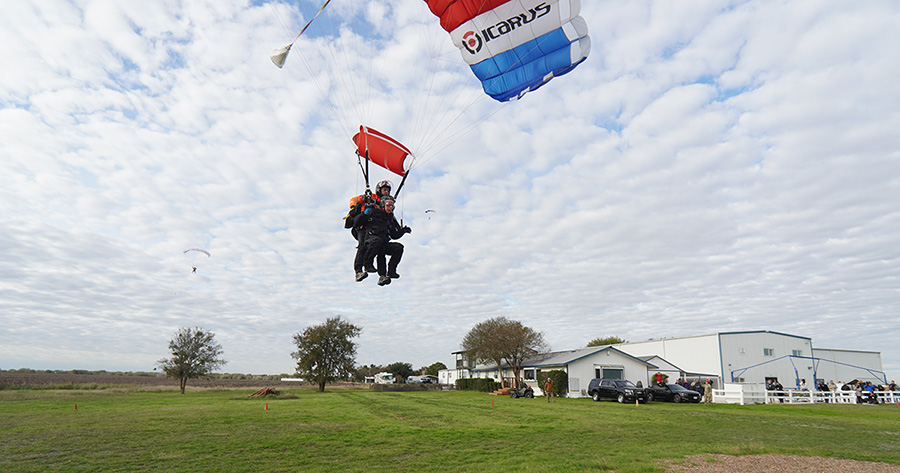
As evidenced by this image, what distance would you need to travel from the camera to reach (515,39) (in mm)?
11875

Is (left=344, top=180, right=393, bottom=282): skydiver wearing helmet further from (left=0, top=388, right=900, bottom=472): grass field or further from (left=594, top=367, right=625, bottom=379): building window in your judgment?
(left=594, top=367, right=625, bottom=379): building window

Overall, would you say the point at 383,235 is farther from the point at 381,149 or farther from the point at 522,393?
the point at 522,393

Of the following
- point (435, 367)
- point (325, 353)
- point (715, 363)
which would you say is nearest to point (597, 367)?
point (715, 363)

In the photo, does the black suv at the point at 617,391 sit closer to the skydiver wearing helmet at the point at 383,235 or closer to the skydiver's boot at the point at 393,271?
the skydiver's boot at the point at 393,271

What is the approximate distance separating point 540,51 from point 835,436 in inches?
570

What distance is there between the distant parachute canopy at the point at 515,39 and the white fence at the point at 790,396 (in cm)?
2813

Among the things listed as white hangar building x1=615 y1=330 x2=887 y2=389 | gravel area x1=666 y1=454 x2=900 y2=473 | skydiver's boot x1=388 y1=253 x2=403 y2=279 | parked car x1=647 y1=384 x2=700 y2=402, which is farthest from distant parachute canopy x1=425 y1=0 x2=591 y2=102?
white hangar building x1=615 y1=330 x2=887 y2=389

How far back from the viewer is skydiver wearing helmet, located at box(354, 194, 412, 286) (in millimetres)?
10961

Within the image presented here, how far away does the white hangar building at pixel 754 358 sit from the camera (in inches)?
1560

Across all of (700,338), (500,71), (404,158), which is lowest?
(700,338)

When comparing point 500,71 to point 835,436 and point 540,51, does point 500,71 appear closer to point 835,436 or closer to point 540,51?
point 540,51

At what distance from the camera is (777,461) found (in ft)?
35.7

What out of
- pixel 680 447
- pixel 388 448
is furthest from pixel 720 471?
pixel 388 448

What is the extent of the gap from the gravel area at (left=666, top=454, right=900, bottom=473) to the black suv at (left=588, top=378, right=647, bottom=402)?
19168mm
